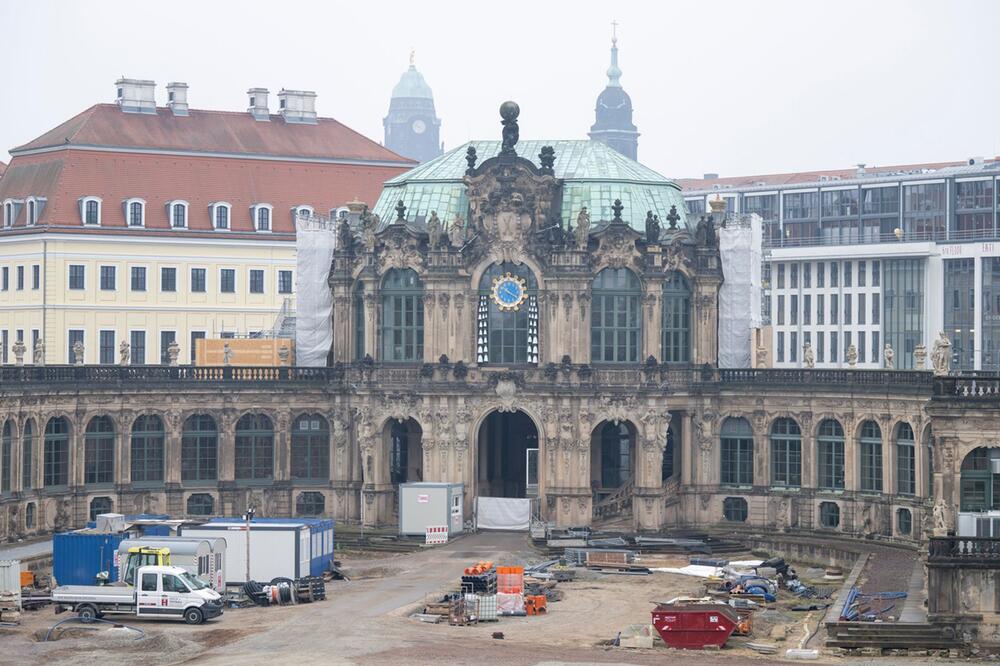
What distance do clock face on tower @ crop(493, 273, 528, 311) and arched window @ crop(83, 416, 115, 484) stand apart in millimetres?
22400

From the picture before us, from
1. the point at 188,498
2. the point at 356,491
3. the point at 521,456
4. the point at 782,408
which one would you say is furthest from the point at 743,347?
the point at 188,498

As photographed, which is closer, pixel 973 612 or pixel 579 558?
pixel 973 612

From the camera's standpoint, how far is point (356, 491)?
12350 cm

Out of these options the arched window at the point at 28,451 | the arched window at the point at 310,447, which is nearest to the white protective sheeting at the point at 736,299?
the arched window at the point at 310,447

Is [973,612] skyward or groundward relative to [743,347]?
groundward

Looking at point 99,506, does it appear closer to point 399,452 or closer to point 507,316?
point 399,452

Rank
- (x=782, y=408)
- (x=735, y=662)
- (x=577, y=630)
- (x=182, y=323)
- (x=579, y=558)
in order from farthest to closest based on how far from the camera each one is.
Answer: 1. (x=182, y=323)
2. (x=782, y=408)
3. (x=579, y=558)
4. (x=577, y=630)
5. (x=735, y=662)

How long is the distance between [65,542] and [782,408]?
42552mm

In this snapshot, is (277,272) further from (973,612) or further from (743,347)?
(973,612)

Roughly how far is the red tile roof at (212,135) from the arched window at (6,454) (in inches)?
1867

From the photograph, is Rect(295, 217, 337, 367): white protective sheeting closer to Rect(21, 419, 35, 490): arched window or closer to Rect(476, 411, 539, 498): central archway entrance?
Rect(476, 411, 539, 498): central archway entrance

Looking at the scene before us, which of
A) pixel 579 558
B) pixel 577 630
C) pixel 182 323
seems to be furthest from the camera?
pixel 182 323

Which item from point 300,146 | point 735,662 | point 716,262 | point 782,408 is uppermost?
point 300,146

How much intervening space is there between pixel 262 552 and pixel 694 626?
891 inches
